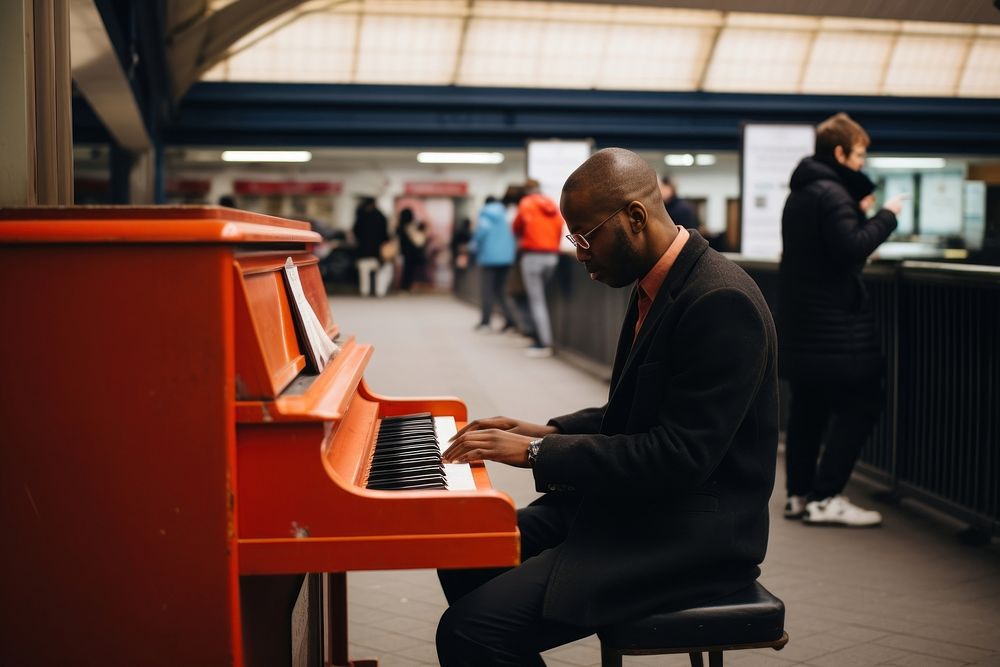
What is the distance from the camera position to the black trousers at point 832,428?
5.25 meters

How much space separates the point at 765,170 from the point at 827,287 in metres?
5.19

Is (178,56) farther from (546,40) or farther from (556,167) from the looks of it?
(546,40)

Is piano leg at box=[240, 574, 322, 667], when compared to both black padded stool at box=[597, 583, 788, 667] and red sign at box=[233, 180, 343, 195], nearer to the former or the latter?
black padded stool at box=[597, 583, 788, 667]

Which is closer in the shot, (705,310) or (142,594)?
(142,594)

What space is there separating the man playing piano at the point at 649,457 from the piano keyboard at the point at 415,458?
0.24ft

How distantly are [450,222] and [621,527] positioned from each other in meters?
26.5

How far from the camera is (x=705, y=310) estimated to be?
2.27 meters

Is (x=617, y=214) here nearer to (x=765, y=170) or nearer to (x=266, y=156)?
(x=765, y=170)

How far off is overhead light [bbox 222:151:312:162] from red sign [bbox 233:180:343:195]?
0.75 m

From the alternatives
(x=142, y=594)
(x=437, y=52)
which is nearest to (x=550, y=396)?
(x=142, y=594)

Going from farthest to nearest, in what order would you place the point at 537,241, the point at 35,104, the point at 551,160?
the point at 551,160
the point at 537,241
the point at 35,104

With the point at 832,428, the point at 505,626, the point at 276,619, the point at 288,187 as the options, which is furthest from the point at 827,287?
the point at 288,187

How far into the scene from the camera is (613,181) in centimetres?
237

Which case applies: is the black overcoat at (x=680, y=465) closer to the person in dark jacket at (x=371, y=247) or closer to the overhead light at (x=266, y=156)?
the person in dark jacket at (x=371, y=247)
